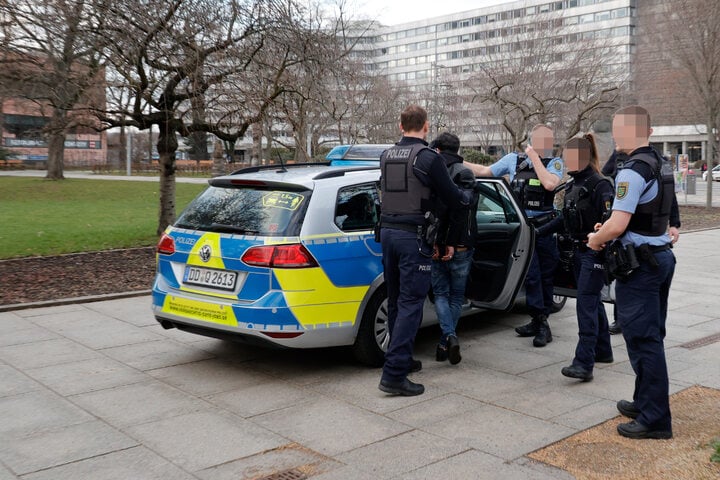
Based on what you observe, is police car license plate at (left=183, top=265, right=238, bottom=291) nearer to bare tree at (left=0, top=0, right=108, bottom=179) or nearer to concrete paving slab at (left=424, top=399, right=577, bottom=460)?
concrete paving slab at (left=424, top=399, right=577, bottom=460)

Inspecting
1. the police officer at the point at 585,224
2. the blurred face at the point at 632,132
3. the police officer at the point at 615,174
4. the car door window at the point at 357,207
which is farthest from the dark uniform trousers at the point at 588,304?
the car door window at the point at 357,207

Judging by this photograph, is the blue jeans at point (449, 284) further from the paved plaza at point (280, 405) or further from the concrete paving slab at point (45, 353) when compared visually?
the concrete paving slab at point (45, 353)

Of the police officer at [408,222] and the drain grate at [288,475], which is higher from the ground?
the police officer at [408,222]

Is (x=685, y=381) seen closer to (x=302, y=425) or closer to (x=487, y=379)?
(x=487, y=379)

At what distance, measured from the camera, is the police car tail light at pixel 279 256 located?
518cm

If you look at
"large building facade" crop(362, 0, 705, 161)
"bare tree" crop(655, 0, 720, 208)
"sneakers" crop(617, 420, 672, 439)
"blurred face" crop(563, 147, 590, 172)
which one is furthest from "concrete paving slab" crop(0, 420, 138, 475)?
"large building facade" crop(362, 0, 705, 161)

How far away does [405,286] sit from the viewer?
5.03m

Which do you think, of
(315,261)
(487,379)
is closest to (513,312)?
(487,379)

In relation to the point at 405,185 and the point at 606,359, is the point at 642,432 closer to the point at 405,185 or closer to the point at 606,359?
the point at 606,359

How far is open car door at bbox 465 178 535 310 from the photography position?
6.41 m

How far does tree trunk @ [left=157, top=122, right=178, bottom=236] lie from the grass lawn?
2.98 ft

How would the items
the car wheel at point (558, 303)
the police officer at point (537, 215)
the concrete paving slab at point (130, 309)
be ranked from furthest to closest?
the car wheel at point (558, 303) < the concrete paving slab at point (130, 309) < the police officer at point (537, 215)

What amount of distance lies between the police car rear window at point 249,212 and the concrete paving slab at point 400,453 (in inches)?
68.0

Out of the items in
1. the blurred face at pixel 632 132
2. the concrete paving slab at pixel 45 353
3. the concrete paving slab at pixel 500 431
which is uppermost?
the blurred face at pixel 632 132
